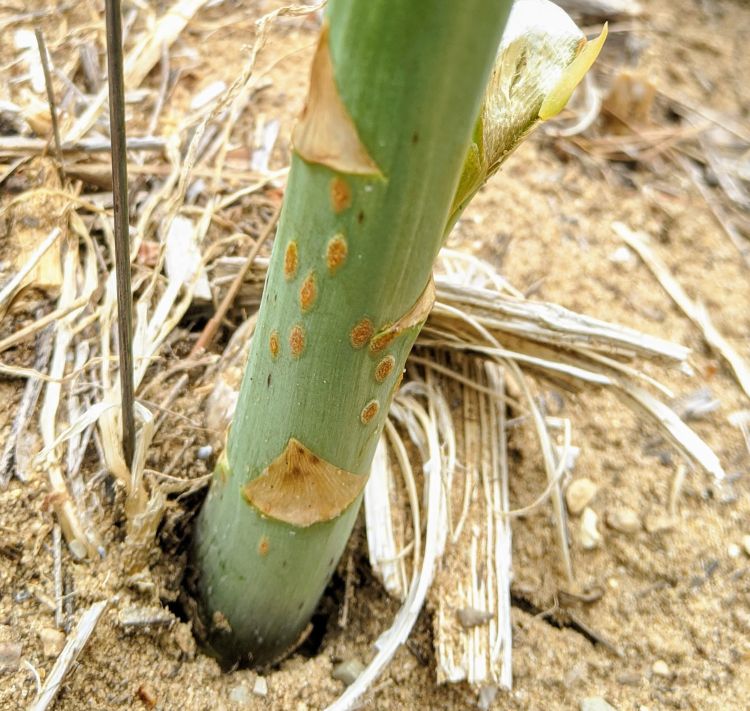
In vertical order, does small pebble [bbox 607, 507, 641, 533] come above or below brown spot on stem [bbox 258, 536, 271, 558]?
below

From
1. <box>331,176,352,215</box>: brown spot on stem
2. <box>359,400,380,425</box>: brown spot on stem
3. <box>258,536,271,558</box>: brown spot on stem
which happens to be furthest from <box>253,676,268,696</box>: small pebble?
<box>331,176,352,215</box>: brown spot on stem

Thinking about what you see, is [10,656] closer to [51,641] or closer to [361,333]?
[51,641]

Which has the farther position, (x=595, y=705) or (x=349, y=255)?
(x=595, y=705)

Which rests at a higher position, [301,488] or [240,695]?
[301,488]

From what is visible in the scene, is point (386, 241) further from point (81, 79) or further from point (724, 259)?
point (724, 259)

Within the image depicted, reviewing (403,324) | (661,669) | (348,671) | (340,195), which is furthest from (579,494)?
(340,195)

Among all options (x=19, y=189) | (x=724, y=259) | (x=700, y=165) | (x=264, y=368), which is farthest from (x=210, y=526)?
(x=700, y=165)

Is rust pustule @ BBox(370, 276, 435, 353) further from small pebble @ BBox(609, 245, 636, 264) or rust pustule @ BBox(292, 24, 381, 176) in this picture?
small pebble @ BBox(609, 245, 636, 264)
